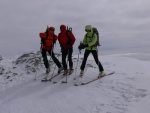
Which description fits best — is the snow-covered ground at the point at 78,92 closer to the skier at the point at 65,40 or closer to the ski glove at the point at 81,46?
the skier at the point at 65,40

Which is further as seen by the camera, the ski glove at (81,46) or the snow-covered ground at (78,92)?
the ski glove at (81,46)

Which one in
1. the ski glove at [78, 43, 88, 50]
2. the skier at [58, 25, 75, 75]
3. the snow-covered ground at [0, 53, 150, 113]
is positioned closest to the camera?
the snow-covered ground at [0, 53, 150, 113]

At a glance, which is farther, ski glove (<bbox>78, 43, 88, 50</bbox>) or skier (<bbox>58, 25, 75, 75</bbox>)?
skier (<bbox>58, 25, 75, 75</bbox>)

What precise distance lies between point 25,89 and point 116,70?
5.36 m

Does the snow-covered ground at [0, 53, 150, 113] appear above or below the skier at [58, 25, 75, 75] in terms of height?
below

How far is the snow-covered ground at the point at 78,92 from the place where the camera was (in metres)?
9.31

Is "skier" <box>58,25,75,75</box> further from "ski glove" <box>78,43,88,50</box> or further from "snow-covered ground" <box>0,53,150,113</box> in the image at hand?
"snow-covered ground" <box>0,53,150,113</box>

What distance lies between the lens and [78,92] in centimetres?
1071

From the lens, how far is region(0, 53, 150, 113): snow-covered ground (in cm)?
931

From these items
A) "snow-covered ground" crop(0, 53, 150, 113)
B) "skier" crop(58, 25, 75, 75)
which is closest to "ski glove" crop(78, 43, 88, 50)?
"skier" crop(58, 25, 75, 75)

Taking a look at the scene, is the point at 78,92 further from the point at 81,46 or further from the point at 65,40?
the point at 65,40

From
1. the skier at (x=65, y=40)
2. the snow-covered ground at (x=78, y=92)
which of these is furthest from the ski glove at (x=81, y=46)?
the snow-covered ground at (x=78, y=92)

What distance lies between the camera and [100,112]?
348 inches

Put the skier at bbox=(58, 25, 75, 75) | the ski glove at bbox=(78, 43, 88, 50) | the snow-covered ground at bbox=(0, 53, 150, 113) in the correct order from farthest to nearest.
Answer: the skier at bbox=(58, 25, 75, 75) → the ski glove at bbox=(78, 43, 88, 50) → the snow-covered ground at bbox=(0, 53, 150, 113)
